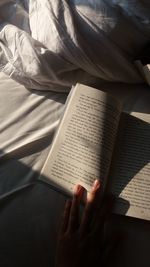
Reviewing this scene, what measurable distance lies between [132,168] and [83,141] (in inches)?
4.6

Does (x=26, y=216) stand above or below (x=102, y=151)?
below

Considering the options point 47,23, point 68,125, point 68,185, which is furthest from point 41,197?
point 47,23

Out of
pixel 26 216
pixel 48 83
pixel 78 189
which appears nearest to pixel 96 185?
pixel 78 189

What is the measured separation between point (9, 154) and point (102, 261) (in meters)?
0.29

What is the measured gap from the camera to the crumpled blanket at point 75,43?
2.62ft

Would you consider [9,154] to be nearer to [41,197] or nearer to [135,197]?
[41,197]

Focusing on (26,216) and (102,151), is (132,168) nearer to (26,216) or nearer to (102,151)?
(102,151)

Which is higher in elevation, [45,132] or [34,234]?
[45,132]

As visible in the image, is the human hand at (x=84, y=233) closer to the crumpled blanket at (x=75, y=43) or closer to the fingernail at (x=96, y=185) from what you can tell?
the fingernail at (x=96, y=185)

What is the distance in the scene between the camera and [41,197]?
70 cm

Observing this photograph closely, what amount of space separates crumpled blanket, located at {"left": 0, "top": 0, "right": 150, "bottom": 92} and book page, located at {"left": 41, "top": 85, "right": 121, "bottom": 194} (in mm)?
72

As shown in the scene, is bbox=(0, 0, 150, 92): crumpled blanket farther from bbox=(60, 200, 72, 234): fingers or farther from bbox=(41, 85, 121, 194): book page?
bbox=(60, 200, 72, 234): fingers

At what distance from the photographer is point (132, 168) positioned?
0.73 m

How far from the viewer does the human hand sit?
0.65 meters
